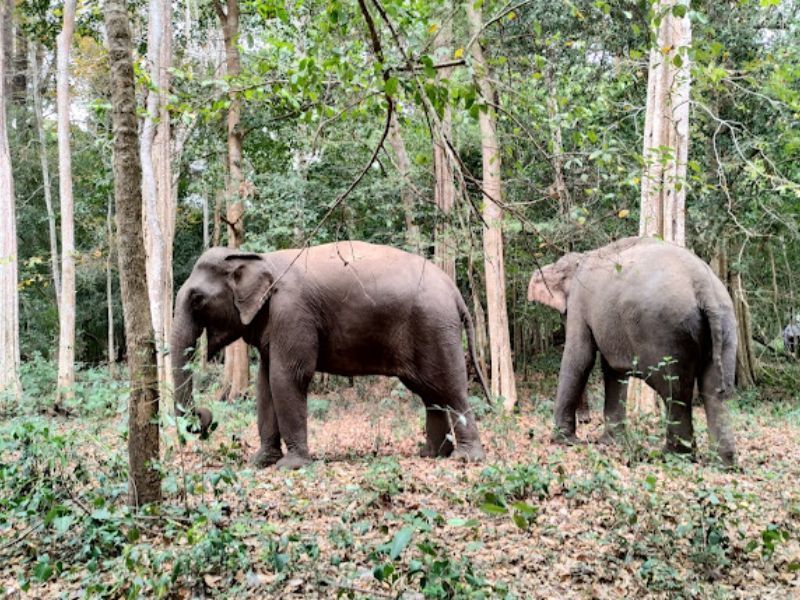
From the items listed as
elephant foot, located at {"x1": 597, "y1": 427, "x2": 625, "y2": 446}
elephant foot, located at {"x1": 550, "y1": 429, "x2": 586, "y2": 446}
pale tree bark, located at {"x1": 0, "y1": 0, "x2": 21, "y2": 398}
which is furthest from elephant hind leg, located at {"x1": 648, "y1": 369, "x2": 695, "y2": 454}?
pale tree bark, located at {"x1": 0, "y1": 0, "x2": 21, "y2": 398}

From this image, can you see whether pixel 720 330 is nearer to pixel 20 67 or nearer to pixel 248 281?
pixel 248 281

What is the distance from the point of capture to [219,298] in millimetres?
7539

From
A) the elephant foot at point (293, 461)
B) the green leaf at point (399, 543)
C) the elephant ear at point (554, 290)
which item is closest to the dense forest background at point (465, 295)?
the green leaf at point (399, 543)

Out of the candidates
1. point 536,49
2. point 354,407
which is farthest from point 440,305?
point 536,49

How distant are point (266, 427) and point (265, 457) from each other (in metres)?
0.33

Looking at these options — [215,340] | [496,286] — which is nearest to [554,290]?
[496,286]

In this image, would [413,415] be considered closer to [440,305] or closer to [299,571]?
[440,305]

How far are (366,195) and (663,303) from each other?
8.03 metres

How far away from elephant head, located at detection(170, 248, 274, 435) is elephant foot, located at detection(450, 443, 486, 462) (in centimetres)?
255

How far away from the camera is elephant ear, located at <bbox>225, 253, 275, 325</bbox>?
24.2ft

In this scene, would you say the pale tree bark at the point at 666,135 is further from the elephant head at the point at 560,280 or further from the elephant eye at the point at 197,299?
the elephant eye at the point at 197,299

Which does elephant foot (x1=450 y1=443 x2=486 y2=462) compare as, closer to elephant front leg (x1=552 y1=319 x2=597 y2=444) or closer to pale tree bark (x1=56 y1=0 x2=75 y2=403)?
elephant front leg (x1=552 y1=319 x2=597 y2=444)

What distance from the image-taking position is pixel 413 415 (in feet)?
40.2

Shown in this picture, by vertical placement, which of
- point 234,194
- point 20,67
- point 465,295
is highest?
point 20,67
